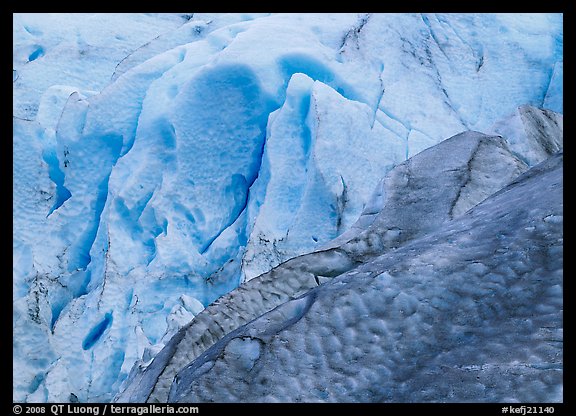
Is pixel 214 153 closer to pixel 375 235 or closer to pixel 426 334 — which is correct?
pixel 375 235

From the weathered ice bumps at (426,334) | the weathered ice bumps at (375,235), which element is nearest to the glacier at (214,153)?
the weathered ice bumps at (375,235)

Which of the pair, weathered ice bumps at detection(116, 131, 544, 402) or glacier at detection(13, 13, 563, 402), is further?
glacier at detection(13, 13, 563, 402)

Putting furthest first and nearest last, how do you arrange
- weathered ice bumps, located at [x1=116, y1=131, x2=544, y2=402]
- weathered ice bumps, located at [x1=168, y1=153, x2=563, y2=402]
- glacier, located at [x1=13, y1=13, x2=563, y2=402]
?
glacier, located at [x1=13, y1=13, x2=563, y2=402] < weathered ice bumps, located at [x1=116, y1=131, x2=544, y2=402] < weathered ice bumps, located at [x1=168, y1=153, x2=563, y2=402]

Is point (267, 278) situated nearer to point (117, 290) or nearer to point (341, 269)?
point (341, 269)

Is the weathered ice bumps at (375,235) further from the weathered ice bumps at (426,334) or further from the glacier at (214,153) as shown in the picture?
the glacier at (214,153)

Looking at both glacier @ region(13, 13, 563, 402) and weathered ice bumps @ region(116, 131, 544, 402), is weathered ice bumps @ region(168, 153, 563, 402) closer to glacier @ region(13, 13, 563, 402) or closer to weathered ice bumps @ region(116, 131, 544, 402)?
weathered ice bumps @ region(116, 131, 544, 402)

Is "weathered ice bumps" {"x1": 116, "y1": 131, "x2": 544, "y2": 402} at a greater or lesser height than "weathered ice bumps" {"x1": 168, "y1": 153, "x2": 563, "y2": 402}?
lesser

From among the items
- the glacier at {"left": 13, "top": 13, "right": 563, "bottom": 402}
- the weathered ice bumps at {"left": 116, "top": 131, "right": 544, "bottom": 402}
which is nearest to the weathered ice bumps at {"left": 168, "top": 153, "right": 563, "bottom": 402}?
the weathered ice bumps at {"left": 116, "top": 131, "right": 544, "bottom": 402}
